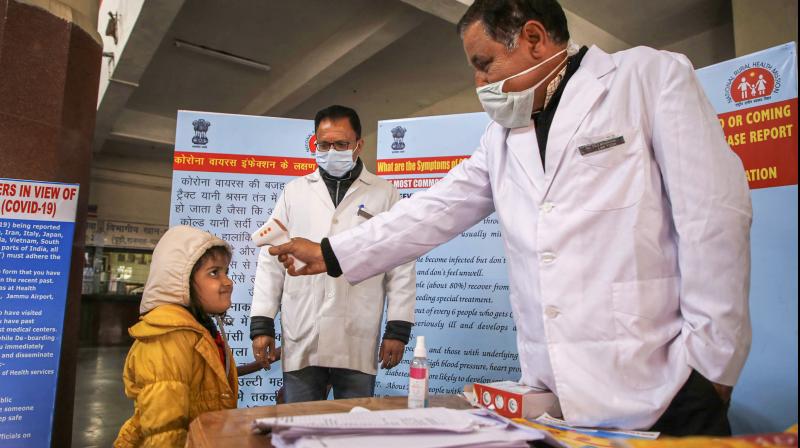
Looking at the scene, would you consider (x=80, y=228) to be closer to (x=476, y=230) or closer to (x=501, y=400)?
(x=476, y=230)

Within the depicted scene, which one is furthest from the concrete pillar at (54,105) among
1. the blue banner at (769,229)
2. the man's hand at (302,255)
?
the blue banner at (769,229)

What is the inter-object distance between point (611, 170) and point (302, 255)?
856mm

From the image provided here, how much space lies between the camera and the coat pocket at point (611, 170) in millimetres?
1140

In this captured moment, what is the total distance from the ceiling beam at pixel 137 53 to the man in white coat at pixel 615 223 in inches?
184

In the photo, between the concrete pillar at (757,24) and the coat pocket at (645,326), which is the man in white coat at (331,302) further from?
the concrete pillar at (757,24)

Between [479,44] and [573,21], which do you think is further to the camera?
[573,21]

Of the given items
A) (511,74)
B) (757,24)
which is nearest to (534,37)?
(511,74)

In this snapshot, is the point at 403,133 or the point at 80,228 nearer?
the point at 80,228

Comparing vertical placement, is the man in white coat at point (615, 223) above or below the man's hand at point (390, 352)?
above

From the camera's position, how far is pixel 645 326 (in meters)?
1.08

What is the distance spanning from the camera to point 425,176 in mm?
3322

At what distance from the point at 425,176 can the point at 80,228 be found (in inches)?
83.5

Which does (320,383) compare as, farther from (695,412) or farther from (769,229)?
(769,229)

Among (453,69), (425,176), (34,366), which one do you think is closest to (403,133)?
(425,176)
